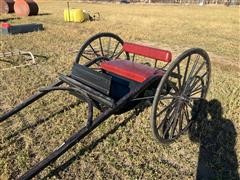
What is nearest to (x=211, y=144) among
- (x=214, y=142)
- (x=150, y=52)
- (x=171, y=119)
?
(x=214, y=142)

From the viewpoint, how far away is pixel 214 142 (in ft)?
15.3

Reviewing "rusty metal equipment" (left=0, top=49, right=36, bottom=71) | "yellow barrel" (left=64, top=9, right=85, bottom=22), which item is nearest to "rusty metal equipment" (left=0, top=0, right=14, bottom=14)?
"yellow barrel" (left=64, top=9, right=85, bottom=22)

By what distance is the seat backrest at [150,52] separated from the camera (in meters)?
4.66

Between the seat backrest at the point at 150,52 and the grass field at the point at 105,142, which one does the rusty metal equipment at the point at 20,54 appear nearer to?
the grass field at the point at 105,142

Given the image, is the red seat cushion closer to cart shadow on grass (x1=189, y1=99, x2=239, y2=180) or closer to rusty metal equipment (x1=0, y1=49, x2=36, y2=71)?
cart shadow on grass (x1=189, y1=99, x2=239, y2=180)

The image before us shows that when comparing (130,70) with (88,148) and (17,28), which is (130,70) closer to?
(88,148)

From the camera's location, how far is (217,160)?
421 cm

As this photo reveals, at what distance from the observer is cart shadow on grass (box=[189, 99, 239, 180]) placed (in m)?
4.00

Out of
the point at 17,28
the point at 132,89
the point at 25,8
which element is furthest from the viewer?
the point at 25,8

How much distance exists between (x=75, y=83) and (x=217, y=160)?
2.60m

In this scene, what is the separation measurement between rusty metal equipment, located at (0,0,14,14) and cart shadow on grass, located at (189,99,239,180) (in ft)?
73.7

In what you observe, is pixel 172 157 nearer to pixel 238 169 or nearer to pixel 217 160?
pixel 217 160

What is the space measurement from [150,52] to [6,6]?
73.2 feet

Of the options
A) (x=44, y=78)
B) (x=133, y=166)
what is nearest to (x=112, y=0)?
(x=44, y=78)
